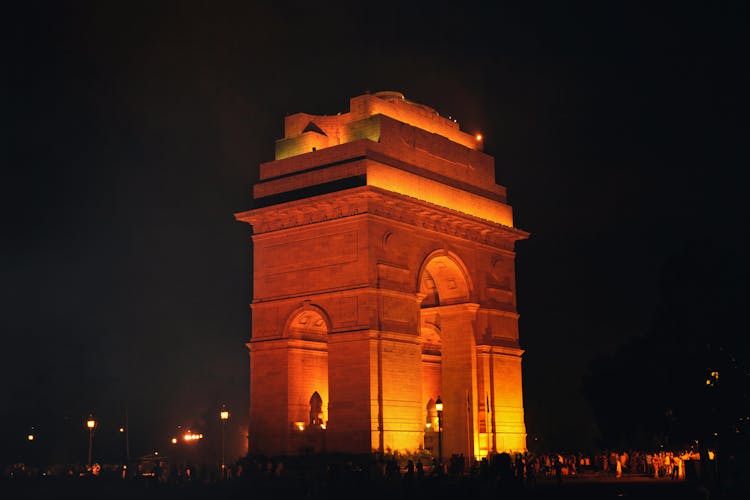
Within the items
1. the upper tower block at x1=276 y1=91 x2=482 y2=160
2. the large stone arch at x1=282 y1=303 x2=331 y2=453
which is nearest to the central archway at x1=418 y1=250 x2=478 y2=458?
the large stone arch at x1=282 y1=303 x2=331 y2=453

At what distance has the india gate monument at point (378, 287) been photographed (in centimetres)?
4244

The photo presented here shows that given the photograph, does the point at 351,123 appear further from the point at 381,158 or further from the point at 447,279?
the point at 447,279

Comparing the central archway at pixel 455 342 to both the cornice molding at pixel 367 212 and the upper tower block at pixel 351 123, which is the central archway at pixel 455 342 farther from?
the upper tower block at pixel 351 123

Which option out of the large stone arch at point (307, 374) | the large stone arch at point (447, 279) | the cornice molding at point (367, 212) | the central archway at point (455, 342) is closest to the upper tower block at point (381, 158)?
the cornice molding at point (367, 212)

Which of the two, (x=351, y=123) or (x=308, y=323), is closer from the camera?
(x=308, y=323)

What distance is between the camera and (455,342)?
1873 inches

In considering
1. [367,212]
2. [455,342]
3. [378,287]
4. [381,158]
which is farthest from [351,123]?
[455,342]

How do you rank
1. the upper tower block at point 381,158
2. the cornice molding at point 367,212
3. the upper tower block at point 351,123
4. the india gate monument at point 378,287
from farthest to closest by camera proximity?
the upper tower block at point 351,123 < the upper tower block at point 381,158 < the cornice molding at point 367,212 < the india gate monument at point 378,287

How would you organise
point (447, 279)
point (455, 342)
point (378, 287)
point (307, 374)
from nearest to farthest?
point (378, 287)
point (307, 374)
point (455, 342)
point (447, 279)

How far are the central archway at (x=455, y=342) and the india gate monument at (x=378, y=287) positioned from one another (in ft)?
0.19

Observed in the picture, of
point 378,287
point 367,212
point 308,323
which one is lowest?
point 308,323

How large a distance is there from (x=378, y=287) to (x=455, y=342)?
252 inches

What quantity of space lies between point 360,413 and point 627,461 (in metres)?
15.9

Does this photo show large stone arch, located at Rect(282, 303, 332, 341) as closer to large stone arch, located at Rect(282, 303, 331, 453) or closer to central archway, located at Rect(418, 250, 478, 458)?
large stone arch, located at Rect(282, 303, 331, 453)
